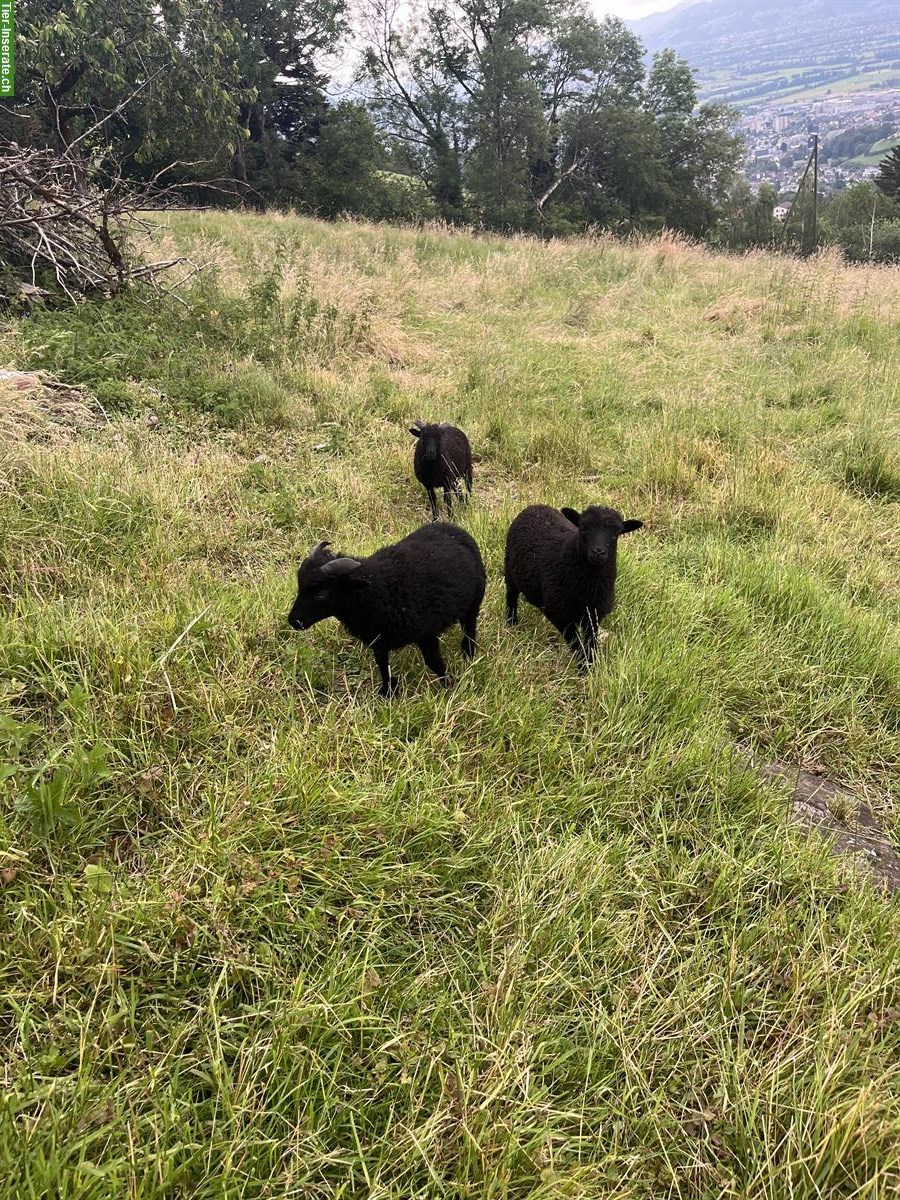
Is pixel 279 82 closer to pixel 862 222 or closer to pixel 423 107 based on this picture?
pixel 423 107

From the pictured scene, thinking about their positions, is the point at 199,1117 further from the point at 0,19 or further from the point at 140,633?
the point at 0,19

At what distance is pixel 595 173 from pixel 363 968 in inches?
1541

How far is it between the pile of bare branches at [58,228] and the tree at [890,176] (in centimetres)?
4327

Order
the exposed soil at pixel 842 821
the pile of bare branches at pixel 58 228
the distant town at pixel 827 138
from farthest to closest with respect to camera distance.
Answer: the distant town at pixel 827 138, the pile of bare branches at pixel 58 228, the exposed soil at pixel 842 821

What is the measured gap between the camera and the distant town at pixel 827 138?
208ft

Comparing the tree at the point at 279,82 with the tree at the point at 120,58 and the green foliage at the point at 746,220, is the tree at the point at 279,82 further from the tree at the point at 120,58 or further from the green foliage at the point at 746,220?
the green foliage at the point at 746,220

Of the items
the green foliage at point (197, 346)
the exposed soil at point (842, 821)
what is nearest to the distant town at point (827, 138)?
the green foliage at point (197, 346)

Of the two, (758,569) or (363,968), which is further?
(758,569)

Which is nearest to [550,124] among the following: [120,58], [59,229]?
[120,58]

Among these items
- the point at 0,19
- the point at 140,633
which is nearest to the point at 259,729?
the point at 140,633

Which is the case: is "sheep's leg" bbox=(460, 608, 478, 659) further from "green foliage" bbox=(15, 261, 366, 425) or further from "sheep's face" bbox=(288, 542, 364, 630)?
"green foliage" bbox=(15, 261, 366, 425)

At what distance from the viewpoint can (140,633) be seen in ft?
9.56

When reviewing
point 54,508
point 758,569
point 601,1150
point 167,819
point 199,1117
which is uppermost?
point 54,508

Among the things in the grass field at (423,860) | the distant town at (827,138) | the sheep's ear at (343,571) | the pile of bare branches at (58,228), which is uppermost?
the distant town at (827,138)
